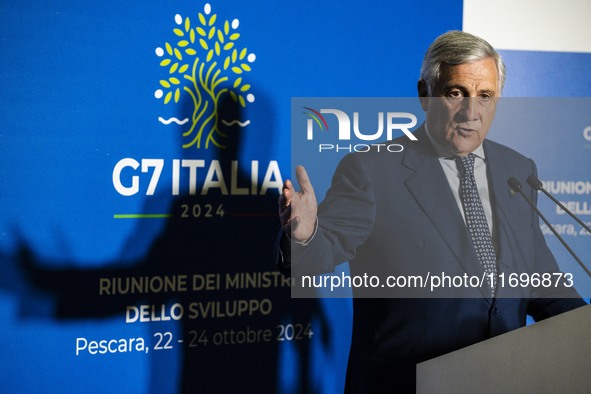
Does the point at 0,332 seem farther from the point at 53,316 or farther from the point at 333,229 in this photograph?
the point at 333,229

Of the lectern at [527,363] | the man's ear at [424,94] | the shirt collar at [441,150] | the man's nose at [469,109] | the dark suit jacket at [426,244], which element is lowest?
the lectern at [527,363]

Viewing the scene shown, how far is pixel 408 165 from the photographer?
247cm

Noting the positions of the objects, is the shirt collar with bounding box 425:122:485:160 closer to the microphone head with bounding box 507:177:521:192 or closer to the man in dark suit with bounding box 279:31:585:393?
the man in dark suit with bounding box 279:31:585:393

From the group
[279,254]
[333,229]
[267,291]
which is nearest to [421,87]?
[333,229]

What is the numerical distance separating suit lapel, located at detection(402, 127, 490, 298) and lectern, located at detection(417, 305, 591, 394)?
1.57 ft

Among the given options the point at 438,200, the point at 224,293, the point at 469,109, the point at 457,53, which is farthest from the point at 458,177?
the point at 224,293

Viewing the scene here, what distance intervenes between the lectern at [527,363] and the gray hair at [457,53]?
987 millimetres

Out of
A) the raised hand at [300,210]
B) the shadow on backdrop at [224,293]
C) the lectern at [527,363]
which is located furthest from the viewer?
the shadow on backdrop at [224,293]

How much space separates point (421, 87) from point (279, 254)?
888 millimetres

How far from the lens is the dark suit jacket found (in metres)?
2.43

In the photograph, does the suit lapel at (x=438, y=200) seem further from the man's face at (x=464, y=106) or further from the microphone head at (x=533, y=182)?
the microphone head at (x=533, y=182)

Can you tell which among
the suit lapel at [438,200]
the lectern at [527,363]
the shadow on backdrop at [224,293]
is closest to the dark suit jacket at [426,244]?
the suit lapel at [438,200]

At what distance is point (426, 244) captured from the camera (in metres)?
2.46

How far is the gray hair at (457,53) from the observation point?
248cm
